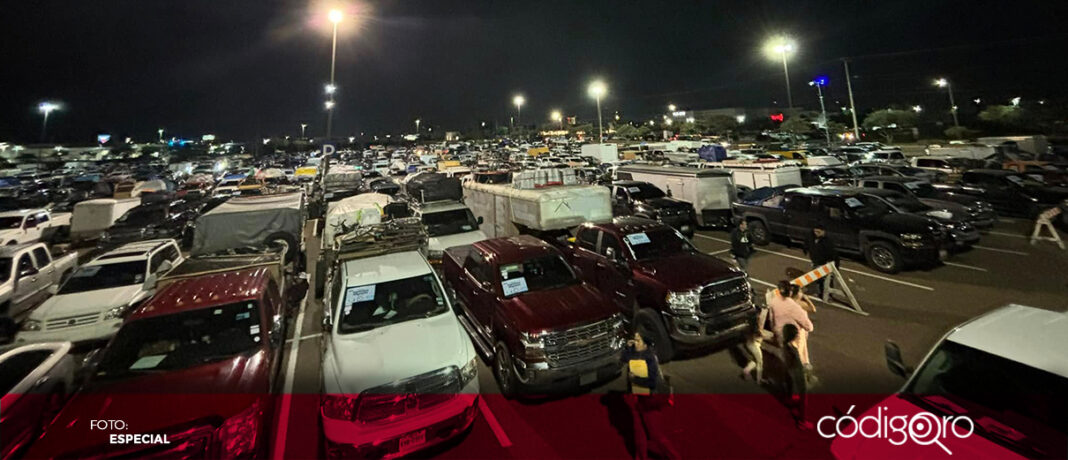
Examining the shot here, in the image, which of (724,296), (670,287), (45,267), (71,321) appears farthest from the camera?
(45,267)

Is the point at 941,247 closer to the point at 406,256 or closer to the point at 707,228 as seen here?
the point at 707,228

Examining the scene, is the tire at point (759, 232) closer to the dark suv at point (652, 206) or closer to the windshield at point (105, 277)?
the dark suv at point (652, 206)

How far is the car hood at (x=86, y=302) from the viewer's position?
21.5ft

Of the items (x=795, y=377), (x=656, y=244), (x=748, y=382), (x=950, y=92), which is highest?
(x=950, y=92)

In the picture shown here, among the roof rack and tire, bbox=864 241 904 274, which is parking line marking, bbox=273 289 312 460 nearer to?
the roof rack

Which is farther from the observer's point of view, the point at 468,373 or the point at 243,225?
the point at 243,225

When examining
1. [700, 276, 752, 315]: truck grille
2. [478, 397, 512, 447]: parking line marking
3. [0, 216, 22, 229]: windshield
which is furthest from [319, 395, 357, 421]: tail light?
[0, 216, 22, 229]: windshield

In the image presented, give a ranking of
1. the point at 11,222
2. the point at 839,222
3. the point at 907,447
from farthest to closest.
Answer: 1. the point at 11,222
2. the point at 839,222
3. the point at 907,447

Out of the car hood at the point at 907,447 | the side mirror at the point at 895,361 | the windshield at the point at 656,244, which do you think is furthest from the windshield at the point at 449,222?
the car hood at the point at 907,447

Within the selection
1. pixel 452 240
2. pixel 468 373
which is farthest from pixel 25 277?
pixel 468 373

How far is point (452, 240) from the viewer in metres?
10.7

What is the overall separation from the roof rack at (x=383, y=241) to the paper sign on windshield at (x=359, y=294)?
2.63m

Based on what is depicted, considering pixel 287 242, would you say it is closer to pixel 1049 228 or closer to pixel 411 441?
pixel 411 441

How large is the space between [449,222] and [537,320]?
7.29 meters
